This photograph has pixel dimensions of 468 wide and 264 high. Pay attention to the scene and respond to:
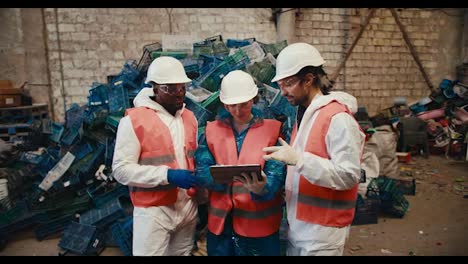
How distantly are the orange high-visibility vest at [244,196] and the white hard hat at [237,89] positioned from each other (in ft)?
0.60

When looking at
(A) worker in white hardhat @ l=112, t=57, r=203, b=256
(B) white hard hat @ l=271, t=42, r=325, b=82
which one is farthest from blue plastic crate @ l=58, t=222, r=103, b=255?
(B) white hard hat @ l=271, t=42, r=325, b=82

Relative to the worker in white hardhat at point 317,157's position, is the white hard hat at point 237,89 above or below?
above

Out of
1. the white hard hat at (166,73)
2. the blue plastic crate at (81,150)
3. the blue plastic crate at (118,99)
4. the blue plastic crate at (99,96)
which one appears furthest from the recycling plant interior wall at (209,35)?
the white hard hat at (166,73)

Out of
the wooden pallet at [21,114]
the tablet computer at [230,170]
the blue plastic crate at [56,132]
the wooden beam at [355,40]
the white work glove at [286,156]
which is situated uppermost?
the wooden beam at [355,40]

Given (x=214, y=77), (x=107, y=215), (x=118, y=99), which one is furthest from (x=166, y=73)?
(x=118, y=99)

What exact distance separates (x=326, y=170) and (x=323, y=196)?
23 centimetres

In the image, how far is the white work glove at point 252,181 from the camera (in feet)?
6.06

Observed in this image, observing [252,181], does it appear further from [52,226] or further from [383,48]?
[383,48]

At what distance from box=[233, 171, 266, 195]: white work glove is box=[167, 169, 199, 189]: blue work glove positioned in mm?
371

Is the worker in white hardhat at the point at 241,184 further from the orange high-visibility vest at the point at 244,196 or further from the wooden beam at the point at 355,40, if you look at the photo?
the wooden beam at the point at 355,40

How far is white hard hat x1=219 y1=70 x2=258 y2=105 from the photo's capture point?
83.0 inches

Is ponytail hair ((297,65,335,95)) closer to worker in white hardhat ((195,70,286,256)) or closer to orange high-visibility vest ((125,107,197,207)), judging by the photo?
worker in white hardhat ((195,70,286,256))

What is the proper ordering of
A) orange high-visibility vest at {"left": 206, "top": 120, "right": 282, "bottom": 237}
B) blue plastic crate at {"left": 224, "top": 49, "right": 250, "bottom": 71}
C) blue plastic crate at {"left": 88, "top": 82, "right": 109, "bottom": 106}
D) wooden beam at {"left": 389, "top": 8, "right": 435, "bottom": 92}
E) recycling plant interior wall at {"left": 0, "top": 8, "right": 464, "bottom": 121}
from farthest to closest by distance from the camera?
wooden beam at {"left": 389, "top": 8, "right": 435, "bottom": 92}, recycling plant interior wall at {"left": 0, "top": 8, "right": 464, "bottom": 121}, blue plastic crate at {"left": 88, "top": 82, "right": 109, "bottom": 106}, blue plastic crate at {"left": 224, "top": 49, "right": 250, "bottom": 71}, orange high-visibility vest at {"left": 206, "top": 120, "right": 282, "bottom": 237}

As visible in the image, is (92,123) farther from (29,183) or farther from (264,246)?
(264,246)
